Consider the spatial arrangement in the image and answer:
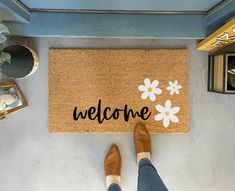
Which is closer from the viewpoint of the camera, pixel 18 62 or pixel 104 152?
pixel 18 62

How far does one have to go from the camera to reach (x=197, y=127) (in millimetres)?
1682

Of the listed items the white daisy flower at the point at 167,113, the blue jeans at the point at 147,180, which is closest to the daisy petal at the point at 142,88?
the white daisy flower at the point at 167,113

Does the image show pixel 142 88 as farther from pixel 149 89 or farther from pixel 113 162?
pixel 113 162

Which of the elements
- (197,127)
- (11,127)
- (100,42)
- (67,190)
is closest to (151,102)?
(197,127)

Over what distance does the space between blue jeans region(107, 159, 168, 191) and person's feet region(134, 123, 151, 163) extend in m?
0.05

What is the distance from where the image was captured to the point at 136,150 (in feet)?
5.41

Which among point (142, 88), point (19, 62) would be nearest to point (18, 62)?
point (19, 62)

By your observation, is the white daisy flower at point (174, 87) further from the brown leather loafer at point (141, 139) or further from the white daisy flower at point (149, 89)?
the brown leather loafer at point (141, 139)

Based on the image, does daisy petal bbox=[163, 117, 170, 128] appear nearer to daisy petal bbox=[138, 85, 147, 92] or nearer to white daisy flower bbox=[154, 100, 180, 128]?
white daisy flower bbox=[154, 100, 180, 128]

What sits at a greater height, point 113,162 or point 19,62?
point 19,62

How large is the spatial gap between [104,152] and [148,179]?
37cm

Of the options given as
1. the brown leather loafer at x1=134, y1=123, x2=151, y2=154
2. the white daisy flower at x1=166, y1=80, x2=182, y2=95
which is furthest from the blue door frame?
the brown leather loafer at x1=134, y1=123, x2=151, y2=154

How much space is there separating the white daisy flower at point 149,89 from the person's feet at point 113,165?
1.10ft

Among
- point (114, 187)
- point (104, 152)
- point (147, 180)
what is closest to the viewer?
point (147, 180)
